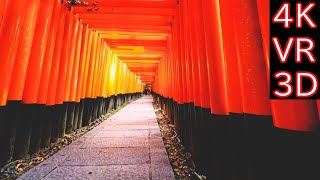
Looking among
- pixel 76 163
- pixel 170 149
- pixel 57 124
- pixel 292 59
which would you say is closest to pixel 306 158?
pixel 292 59

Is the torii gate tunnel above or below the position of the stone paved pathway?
above

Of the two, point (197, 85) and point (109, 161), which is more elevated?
point (197, 85)

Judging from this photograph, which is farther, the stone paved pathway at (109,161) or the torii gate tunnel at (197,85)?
the stone paved pathway at (109,161)

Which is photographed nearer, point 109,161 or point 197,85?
point 197,85

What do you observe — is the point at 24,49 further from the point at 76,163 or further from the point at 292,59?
the point at 292,59

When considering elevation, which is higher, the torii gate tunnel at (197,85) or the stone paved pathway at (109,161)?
the torii gate tunnel at (197,85)

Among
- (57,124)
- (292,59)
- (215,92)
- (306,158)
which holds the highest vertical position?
(292,59)

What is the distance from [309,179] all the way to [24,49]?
4.28 meters

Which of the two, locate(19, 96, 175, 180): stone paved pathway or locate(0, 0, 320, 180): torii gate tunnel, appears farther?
locate(19, 96, 175, 180): stone paved pathway

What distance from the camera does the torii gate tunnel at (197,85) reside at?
161cm

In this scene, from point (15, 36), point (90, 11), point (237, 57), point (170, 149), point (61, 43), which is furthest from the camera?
point (90, 11)

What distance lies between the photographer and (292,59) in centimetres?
171

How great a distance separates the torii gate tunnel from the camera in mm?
1614

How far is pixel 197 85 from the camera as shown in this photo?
378 cm
